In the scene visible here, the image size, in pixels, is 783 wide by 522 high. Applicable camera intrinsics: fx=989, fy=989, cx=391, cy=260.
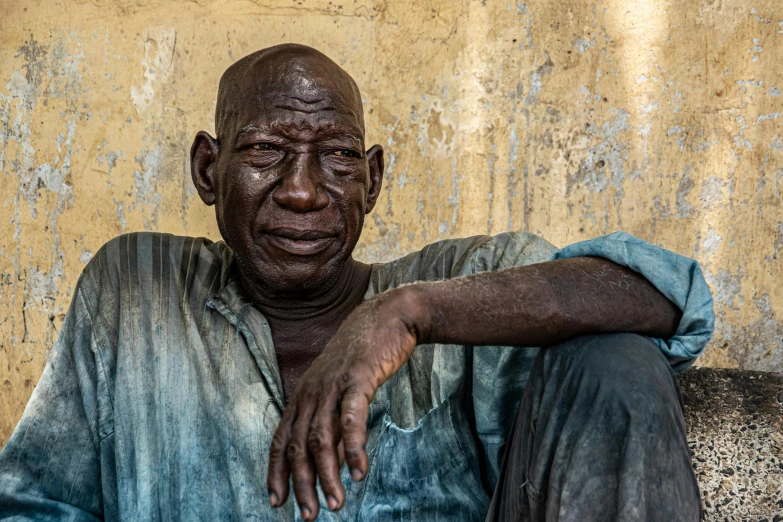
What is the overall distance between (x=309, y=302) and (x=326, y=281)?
0.38ft

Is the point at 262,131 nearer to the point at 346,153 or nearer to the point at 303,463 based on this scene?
the point at 346,153

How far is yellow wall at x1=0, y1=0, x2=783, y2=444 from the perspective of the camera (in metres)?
3.36

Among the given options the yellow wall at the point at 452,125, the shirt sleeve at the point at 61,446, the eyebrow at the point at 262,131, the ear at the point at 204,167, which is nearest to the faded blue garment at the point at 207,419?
the shirt sleeve at the point at 61,446

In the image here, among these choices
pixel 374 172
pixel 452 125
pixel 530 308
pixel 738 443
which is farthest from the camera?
pixel 452 125

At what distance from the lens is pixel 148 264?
2.73 metres

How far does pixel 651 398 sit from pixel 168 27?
2.46 meters

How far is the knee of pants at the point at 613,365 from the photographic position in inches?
75.5

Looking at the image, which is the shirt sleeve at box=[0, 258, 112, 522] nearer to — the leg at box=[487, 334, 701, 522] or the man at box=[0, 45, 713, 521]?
the man at box=[0, 45, 713, 521]

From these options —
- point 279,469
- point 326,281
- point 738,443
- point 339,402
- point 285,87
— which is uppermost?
point 285,87

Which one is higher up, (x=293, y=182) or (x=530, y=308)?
(x=293, y=182)

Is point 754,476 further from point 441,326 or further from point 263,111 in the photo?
point 263,111

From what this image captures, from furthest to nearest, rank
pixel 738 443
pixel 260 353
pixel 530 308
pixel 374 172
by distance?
pixel 374 172 < pixel 738 443 < pixel 260 353 < pixel 530 308

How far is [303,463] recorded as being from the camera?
5.92ft

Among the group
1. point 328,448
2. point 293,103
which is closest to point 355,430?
point 328,448
